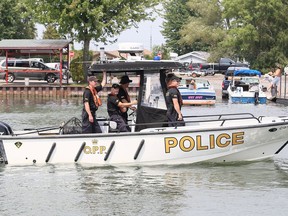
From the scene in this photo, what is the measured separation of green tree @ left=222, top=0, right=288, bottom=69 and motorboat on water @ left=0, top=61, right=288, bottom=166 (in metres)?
63.1

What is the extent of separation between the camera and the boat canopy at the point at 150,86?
18.5 metres

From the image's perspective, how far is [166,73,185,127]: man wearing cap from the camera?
18425mm

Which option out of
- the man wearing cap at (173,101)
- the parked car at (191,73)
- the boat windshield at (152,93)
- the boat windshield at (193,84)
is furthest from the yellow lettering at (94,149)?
the parked car at (191,73)

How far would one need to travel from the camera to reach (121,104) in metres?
18.6

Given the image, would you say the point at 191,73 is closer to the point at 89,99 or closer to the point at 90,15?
the point at 90,15

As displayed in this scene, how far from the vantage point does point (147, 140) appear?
18.2 m

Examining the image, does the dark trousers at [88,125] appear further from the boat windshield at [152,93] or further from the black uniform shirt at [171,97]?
the black uniform shirt at [171,97]

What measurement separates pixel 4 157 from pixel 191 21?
283 feet

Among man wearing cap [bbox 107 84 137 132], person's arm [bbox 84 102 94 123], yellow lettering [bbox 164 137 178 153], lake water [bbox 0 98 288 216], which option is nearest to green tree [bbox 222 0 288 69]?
lake water [bbox 0 98 288 216]

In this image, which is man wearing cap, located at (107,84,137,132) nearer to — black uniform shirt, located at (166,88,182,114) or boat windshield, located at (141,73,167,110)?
boat windshield, located at (141,73,167,110)

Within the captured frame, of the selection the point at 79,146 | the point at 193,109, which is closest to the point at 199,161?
the point at 79,146

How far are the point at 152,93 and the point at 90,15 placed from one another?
3901cm

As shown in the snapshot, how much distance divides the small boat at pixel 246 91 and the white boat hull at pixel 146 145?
90.3ft

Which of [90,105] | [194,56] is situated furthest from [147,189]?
[194,56]
